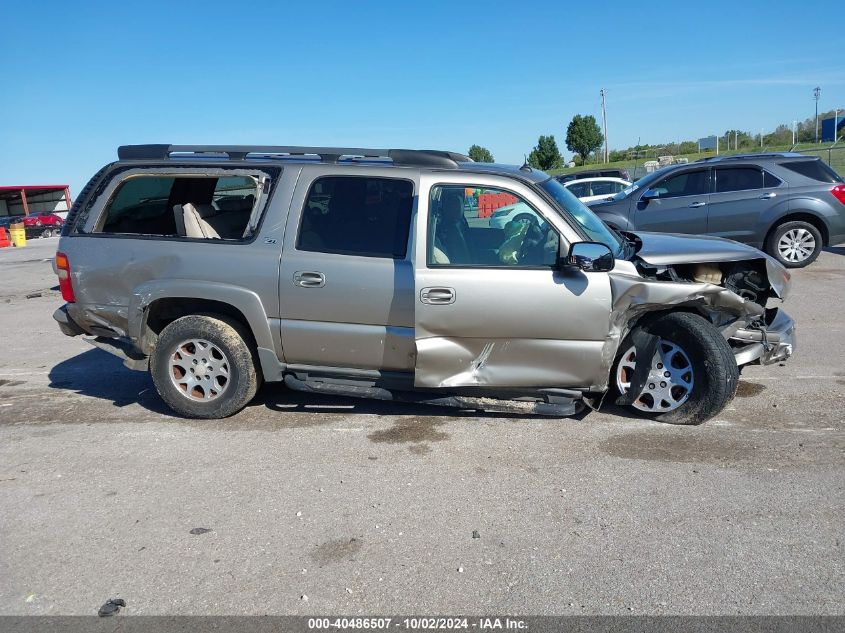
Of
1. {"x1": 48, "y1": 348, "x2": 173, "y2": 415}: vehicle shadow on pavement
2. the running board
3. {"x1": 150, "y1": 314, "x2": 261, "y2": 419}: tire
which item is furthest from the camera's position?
{"x1": 48, "y1": 348, "x2": 173, "y2": 415}: vehicle shadow on pavement

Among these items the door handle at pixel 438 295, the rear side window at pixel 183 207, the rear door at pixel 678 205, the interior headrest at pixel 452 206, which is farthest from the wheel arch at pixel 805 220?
the rear side window at pixel 183 207

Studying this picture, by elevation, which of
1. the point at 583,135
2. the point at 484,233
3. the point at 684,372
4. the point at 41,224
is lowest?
the point at 684,372

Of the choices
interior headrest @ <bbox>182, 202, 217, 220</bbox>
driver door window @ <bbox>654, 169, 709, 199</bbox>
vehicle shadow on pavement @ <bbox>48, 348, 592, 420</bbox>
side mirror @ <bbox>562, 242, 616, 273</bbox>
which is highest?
driver door window @ <bbox>654, 169, 709, 199</bbox>

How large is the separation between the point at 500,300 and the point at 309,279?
4.48 ft

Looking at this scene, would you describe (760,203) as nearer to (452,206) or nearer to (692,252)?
(692,252)

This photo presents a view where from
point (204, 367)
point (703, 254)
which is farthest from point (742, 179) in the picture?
point (204, 367)

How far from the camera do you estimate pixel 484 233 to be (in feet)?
16.0

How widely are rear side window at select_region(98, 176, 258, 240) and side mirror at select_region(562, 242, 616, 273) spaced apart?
7.88ft

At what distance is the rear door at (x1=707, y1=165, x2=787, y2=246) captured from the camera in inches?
432

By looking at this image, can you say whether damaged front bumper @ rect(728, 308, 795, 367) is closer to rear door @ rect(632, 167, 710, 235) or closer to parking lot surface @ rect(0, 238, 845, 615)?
parking lot surface @ rect(0, 238, 845, 615)

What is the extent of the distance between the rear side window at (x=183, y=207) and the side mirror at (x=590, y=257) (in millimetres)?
2402

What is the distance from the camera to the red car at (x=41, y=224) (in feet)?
135

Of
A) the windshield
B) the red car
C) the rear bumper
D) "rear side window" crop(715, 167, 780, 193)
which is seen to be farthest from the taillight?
the red car

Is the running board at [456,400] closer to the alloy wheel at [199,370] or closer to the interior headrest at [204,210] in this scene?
the alloy wheel at [199,370]
